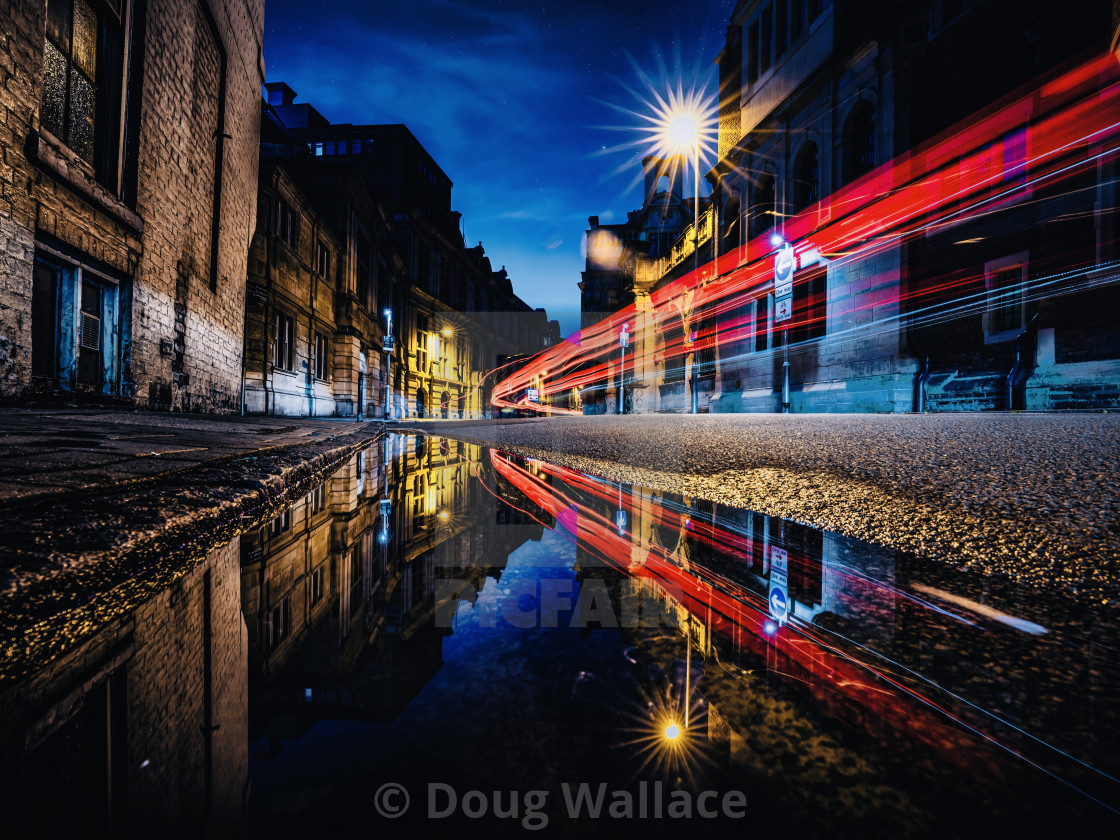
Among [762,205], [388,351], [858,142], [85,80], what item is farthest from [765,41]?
[85,80]

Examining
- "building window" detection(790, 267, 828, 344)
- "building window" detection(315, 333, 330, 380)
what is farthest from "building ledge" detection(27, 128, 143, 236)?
"building window" detection(790, 267, 828, 344)

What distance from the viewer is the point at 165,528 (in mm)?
1555

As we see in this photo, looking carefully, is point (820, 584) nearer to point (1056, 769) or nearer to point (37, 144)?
point (1056, 769)

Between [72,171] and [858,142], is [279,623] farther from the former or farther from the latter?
[858,142]

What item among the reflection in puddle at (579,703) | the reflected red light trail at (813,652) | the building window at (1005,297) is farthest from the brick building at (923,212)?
the reflection in puddle at (579,703)

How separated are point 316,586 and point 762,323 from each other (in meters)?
21.0

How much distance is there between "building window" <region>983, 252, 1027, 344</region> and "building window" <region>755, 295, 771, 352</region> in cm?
777

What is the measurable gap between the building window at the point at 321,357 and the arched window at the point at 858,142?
20.1m

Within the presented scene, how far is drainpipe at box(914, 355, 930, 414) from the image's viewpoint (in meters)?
12.7

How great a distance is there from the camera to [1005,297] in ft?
37.8

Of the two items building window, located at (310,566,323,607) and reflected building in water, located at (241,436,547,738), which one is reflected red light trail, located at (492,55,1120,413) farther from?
building window, located at (310,566,323,607)

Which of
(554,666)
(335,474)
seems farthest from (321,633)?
(335,474)

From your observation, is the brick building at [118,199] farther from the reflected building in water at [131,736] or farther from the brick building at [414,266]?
the brick building at [414,266]

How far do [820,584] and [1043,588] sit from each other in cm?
65
